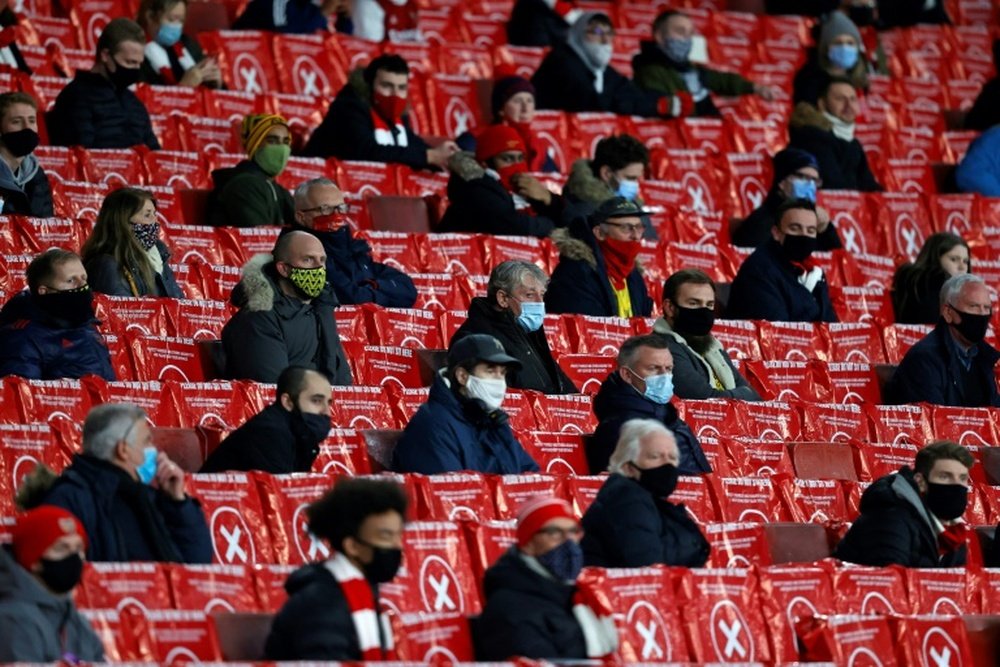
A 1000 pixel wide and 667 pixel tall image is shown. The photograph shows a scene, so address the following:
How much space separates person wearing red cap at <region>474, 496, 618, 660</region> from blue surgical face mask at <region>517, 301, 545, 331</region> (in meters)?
2.47

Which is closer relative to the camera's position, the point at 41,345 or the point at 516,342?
the point at 41,345

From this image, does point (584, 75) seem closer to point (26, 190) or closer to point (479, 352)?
point (26, 190)

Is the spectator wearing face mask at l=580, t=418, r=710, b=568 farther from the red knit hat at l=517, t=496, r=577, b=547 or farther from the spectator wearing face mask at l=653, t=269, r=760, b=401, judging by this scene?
the spectator wearing face mask at l=653, t=269, r=760, b=401

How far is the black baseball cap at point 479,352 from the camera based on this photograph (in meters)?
8.56

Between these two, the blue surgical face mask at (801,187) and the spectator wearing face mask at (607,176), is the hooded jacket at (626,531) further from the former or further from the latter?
the blue surgical face mask at (801,187)

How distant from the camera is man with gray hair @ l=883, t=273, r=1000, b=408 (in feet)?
34.7

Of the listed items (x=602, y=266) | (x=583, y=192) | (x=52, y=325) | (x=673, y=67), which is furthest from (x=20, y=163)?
(x=673, y=67)

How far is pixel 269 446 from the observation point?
8.08m

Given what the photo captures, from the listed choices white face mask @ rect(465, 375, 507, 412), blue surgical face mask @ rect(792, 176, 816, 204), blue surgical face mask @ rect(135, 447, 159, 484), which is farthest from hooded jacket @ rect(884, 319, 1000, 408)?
blue surgical face mask @ rect(135, 447, 159, 484)

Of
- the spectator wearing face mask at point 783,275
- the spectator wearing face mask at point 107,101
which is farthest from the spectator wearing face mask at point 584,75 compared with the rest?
the spectator wearing face mask at point 107,101

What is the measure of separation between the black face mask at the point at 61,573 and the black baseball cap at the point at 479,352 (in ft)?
7.42

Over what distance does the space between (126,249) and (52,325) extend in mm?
865

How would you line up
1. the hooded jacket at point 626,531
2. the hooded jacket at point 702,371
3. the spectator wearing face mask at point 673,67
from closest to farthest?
1. the hooded jacket at point 626,531
2. the hooded jacket at point 702,371
3. the spectator wearing face mask at point 673,67

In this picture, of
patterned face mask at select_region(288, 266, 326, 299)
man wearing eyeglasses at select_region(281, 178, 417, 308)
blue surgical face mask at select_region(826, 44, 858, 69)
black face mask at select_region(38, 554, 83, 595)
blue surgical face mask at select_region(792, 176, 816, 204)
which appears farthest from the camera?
blue surgical face mask at select_region(826, 44, 858, 69)
